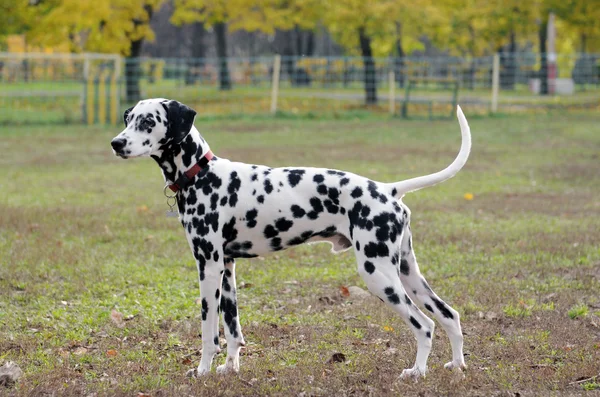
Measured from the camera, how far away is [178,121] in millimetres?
5367

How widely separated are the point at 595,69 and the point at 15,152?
2214cm

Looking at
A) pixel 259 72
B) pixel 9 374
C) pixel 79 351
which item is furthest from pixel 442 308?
pixel 259 72

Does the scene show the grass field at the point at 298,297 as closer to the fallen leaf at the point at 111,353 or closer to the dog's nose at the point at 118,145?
the fallen leaf at the point at 111,353

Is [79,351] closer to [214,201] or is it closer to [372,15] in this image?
[214,201]

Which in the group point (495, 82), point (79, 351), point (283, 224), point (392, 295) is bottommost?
point (79, 351)

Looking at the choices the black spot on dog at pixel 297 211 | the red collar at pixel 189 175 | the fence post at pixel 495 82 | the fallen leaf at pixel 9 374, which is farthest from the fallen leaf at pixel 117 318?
the fence post at pixel 495 82

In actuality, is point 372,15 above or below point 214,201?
above

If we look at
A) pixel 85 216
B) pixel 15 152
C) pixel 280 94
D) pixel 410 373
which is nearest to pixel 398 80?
pixel 280 94

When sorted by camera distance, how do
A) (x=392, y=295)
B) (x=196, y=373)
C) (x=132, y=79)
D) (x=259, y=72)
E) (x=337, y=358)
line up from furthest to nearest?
(x=259, y=72), (x=132, y=79), (x=337, y=358), (x=196, y=373), (x=392, y=295)

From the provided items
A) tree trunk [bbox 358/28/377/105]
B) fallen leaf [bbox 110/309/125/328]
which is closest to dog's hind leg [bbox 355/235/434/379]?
fallen leaf [bbox 110/309/125/328]

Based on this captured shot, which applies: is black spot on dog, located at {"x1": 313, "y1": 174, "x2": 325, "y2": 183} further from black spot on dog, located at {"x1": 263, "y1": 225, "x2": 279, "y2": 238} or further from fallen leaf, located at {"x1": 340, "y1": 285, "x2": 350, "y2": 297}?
fallen leaf, located at {"x1": 340, "y1": 285, "x2": 350, "y2": 297}

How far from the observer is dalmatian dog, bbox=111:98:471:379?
16.9 ft

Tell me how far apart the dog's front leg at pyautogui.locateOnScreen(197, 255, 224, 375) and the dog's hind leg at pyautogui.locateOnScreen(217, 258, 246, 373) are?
0.14 meters

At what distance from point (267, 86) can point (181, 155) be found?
25438 millimetres
